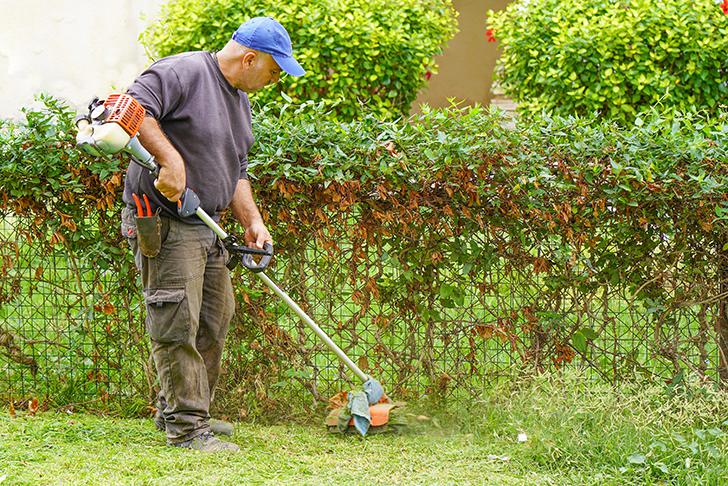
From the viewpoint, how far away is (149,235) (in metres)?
3.88

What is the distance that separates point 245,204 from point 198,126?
0.45m

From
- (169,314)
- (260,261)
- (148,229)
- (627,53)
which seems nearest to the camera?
(148,229)

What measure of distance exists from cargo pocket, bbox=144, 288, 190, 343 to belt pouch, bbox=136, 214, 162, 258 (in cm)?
18

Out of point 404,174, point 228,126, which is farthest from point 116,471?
point 404,174

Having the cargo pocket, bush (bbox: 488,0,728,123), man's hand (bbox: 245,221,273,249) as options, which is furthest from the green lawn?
bush (bbox: 488,0,728,123)

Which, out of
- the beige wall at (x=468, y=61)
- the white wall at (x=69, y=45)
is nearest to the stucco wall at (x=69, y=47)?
the white wall at (x=69, y=45)

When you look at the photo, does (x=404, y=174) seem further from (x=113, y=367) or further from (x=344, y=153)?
(x=113, y=367)

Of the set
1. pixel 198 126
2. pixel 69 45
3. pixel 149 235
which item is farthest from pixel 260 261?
pixel 69 45

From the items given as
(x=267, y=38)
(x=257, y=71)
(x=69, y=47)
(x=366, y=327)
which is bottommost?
(x=366, y=327)

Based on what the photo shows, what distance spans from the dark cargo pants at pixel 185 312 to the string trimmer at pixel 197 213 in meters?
0.11

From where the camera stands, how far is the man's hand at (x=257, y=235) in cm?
416

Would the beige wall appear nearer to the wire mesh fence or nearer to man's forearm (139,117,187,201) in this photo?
the wire mesh fence

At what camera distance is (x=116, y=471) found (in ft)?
12.7

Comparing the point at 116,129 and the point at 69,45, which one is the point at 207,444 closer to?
the point at 116,129
